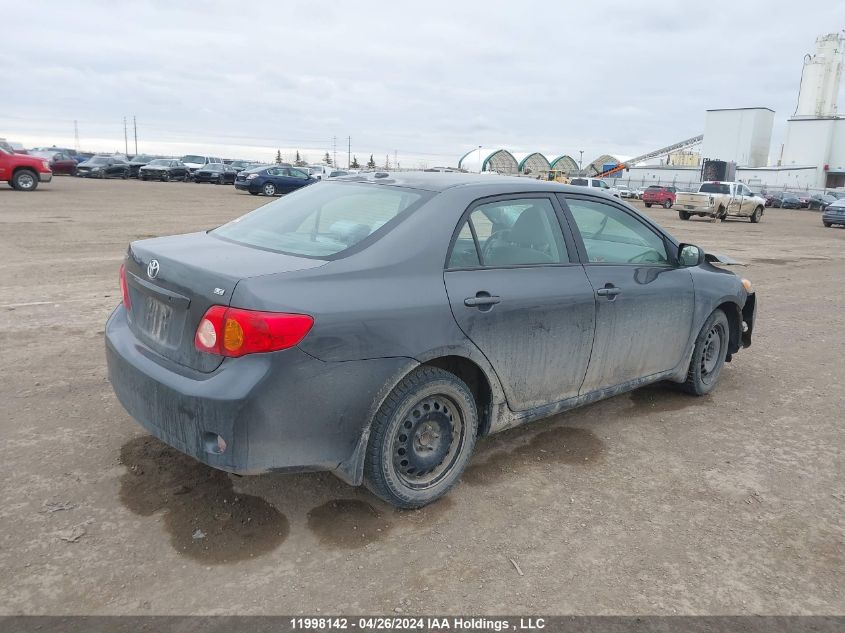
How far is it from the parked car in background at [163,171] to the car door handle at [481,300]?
4579cm

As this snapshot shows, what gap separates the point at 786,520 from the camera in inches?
132

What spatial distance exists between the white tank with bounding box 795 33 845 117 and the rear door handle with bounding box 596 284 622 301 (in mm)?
84229

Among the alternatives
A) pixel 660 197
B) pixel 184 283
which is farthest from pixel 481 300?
pixel 660 197

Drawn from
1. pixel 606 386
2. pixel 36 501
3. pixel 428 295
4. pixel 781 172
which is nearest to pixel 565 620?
pixel 428 295

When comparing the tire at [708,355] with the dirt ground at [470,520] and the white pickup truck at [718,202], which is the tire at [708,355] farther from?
the white pickup truck at [718,202]

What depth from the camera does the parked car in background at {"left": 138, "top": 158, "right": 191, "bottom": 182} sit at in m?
44.5

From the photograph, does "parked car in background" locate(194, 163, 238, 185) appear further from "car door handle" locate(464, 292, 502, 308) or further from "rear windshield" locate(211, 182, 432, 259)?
"car door handle" locate(464, 292, 502, 308)

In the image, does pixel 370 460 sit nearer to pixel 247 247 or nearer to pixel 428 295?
pixel 428 295

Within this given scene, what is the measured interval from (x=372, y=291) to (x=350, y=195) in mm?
1043

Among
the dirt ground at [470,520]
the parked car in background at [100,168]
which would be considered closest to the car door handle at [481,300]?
the dirt ground at [470,520]

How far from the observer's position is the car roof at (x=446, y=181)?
368cm

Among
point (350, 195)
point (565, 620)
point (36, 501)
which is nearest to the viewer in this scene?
point (565, 620)

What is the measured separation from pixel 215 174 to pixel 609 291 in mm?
44404

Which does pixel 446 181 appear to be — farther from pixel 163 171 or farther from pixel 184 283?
pixel 163 171
